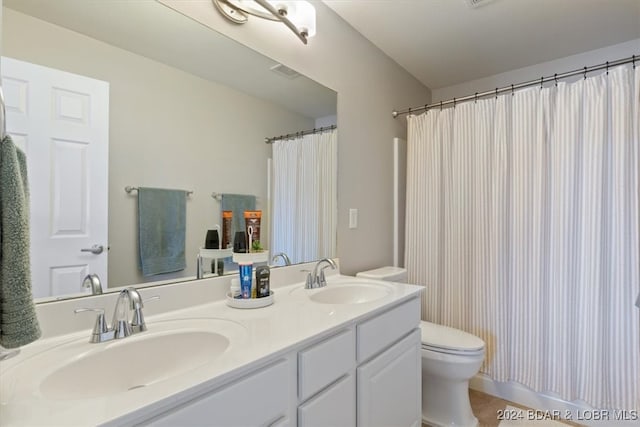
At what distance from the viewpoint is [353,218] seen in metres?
2.04

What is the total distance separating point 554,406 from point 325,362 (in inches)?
69.1

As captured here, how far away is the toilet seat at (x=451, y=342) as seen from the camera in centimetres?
172

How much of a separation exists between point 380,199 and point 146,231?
156cm

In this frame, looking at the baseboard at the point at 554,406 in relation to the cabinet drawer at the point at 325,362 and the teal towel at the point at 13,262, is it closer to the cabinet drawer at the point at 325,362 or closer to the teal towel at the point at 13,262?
the cabinet drawer at the point at 325,362

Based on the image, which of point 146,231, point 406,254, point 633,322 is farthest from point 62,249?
point 633,322

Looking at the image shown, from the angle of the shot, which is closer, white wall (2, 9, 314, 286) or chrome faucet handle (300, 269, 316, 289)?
white wall (2, 9, 314, 286)

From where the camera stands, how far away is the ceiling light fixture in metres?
1.36

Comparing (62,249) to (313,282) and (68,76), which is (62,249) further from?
(313,282)

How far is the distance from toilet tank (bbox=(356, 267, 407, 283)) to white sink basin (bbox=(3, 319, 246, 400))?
3.58 ft

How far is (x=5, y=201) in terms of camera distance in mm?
544

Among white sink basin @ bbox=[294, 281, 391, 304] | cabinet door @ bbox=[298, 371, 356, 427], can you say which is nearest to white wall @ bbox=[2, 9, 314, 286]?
white sink basin @ bbox=[294, 281, 391, 304]

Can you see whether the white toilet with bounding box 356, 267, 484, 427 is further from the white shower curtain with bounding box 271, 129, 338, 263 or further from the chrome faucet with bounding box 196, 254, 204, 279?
the chrome faucet with bounding box 196, 254, 204, 279

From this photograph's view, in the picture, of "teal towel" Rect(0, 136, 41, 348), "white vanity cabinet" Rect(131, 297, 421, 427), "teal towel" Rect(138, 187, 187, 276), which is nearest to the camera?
"teal towel" Rect(0, 136, 41, 348)

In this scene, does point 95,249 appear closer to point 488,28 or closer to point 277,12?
point 277,12
